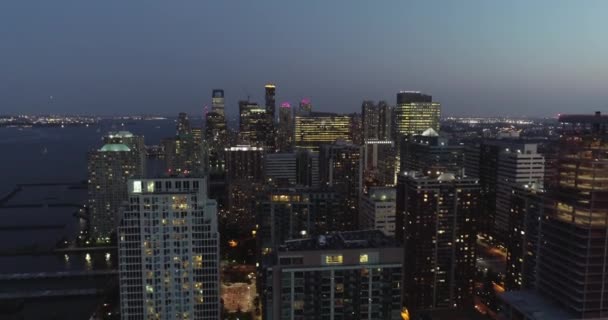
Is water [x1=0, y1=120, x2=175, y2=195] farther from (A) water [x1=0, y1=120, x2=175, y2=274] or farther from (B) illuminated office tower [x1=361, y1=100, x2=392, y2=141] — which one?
(B) illuminated office tower [x1=361, y1=100, x2=392, y2=141]

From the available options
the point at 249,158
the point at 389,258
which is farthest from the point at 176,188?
the point at 249,158

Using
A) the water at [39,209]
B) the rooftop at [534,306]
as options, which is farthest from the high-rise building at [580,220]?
the water at [39,209]

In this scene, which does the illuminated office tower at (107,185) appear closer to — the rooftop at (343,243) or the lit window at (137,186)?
the lit window at (137,186)

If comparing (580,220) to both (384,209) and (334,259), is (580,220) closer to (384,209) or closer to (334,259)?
(334,259)

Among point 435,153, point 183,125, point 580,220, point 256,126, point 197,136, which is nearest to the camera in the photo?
point 580,220

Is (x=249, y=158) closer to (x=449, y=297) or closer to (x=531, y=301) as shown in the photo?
(x=449, y=297)

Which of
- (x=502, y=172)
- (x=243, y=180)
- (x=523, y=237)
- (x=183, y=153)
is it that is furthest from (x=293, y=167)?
(x=523, y=237)
